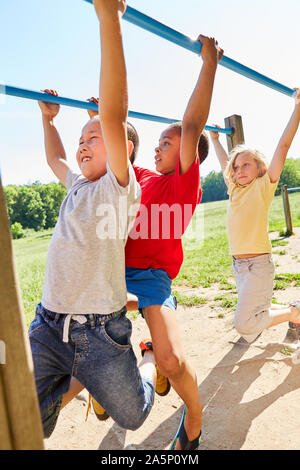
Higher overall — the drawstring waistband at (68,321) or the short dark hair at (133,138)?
the short dark hair at (133,138)

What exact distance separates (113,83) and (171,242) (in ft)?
2.59

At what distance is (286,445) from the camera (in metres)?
1.55

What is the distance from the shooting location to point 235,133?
114 inches

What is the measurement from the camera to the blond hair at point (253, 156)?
2.49 metres

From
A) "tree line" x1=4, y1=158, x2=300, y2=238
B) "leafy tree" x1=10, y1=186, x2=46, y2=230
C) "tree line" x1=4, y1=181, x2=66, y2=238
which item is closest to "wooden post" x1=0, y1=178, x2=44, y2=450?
"tree line" x1=4, y1=158, x2=300, y2=238

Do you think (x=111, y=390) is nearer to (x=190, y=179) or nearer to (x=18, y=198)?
(x=190, y=179)

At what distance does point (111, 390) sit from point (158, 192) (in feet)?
2.88

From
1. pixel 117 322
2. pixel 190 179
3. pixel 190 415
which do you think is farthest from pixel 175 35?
pixel 190 415

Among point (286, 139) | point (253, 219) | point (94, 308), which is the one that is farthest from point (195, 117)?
point (253, 219)

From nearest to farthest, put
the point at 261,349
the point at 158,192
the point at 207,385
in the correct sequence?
the point at 158,192
the point at 207,385
the point at 261,349

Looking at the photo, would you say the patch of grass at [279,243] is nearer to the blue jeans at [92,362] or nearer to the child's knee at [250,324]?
the child's knee at [250,324]

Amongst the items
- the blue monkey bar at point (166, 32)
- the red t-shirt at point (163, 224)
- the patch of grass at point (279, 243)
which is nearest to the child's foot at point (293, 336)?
the red t-shirt at point (163, 224)

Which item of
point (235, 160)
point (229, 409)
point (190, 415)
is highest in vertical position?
point (235, 160)

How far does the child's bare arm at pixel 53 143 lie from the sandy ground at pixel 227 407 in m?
1.28
